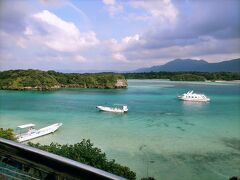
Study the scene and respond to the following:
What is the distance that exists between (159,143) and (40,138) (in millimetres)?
3576

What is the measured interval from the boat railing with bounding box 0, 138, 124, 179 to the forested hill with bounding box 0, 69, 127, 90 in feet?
95.8

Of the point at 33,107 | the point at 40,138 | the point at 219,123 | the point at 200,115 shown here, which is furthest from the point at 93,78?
the point at 40,138

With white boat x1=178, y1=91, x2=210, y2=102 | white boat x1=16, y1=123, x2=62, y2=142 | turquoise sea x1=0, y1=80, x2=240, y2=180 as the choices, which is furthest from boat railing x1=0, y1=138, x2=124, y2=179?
white boat x1=178, y1=91, x2=210, y2=102

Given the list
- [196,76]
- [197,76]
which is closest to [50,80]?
[197,76]

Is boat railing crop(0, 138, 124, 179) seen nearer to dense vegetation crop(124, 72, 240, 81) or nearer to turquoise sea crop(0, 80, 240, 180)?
turquoise sea crop(0, 80, 240, 180)

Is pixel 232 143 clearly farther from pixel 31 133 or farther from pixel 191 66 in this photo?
pixel 191 66

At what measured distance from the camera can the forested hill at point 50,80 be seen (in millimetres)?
28906

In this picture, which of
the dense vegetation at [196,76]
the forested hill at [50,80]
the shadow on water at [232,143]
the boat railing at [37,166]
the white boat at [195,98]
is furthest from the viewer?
the dense vegetation at [196,76]

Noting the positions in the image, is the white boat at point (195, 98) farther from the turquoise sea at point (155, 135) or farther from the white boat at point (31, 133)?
the white boat at point (31, 133)

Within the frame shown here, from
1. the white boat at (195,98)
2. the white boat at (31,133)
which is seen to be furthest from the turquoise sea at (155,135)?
the white boat at (195,98)

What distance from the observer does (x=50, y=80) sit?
Answer: 99.7 ft

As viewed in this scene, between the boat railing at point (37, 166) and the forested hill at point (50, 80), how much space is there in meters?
29.2

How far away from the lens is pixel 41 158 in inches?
15.9

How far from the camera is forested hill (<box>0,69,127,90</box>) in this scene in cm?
2891
